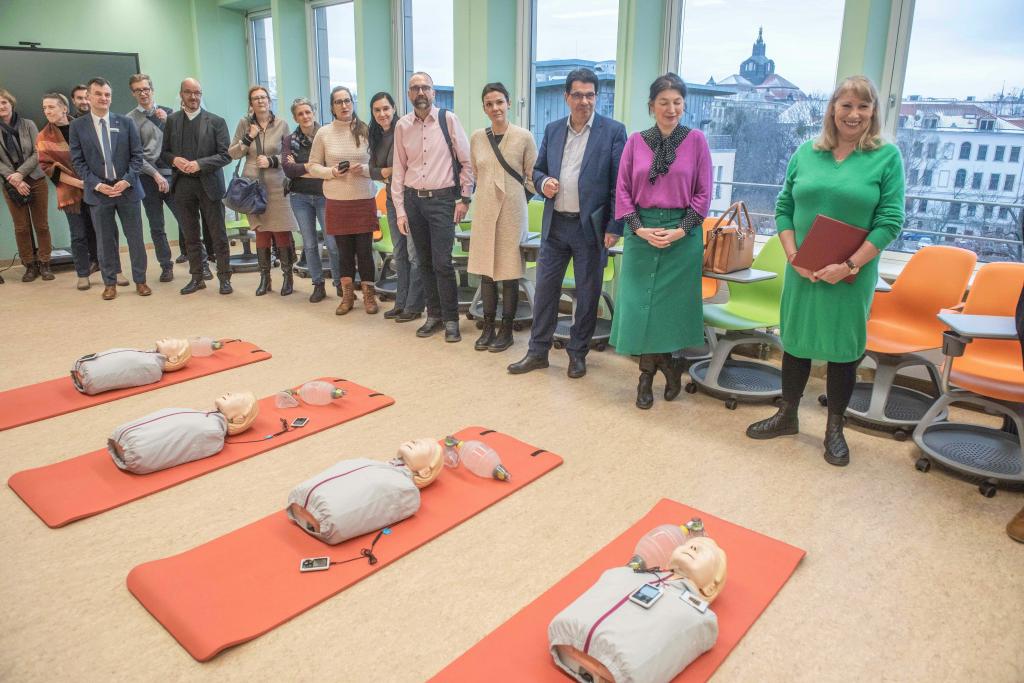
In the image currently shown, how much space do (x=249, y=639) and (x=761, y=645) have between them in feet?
4.63

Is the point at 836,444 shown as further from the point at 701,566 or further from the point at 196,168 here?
the point at 196,168

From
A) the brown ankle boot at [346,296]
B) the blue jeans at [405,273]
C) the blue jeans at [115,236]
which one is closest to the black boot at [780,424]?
the blue jeans at [405,273]

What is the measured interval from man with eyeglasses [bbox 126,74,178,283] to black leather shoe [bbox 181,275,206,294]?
455 mm

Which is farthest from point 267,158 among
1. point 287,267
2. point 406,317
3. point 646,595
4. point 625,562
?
point 646,595

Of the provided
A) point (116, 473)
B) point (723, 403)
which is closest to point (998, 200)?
point (723, 403)

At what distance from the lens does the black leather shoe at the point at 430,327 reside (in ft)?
15.6

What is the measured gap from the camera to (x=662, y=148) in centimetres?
331

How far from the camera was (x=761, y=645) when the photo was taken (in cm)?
198

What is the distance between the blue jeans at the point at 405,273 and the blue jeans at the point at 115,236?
219 cm

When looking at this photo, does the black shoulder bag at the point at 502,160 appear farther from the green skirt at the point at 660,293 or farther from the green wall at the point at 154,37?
the green wall at the point at 154,37

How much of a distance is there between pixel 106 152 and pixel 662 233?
440 cm

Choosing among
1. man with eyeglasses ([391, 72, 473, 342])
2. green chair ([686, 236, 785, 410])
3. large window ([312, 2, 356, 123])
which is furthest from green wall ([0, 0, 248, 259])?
green chair ([686, 236, 785, 410])

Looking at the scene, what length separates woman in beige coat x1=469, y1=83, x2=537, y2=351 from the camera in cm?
411

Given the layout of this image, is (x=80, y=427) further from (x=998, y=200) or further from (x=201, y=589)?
(x=998, y=200)
